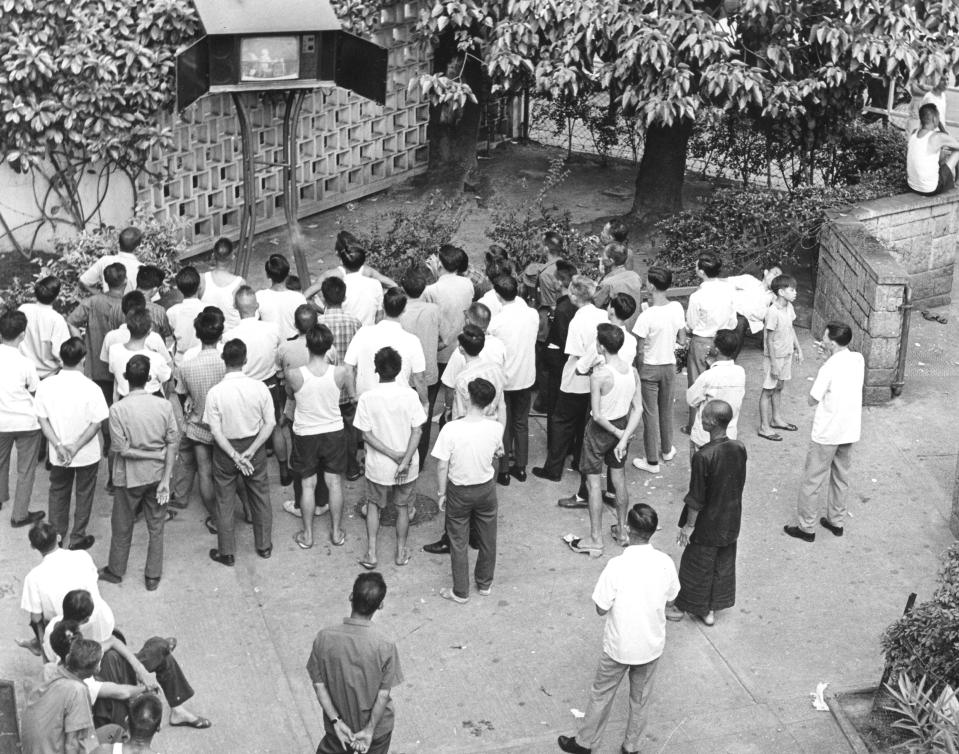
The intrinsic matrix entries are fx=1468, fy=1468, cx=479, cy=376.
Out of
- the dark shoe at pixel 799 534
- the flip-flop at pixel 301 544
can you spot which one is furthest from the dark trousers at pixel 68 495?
the dark shoe at pixel 799 534

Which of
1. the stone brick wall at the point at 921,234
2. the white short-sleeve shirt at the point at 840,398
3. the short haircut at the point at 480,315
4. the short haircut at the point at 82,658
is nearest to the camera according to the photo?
the short haircut at the point at 82,658

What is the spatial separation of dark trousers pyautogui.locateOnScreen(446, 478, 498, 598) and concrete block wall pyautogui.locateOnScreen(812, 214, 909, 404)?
4.33 metres

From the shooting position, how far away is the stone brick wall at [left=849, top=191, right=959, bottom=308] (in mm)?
13344

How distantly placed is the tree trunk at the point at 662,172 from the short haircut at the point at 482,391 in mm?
7091

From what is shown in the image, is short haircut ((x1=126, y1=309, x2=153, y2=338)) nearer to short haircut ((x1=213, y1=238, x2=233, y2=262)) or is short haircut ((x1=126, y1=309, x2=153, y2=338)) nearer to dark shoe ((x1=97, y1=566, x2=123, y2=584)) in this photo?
short haircut ((x1=213, y1=238, x2=233, y2=262))

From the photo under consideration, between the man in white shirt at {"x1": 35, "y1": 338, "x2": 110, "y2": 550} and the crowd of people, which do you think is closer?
the crowd of people

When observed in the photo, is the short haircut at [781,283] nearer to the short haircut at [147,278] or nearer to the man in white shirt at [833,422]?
the man in white shirt at [833,422]

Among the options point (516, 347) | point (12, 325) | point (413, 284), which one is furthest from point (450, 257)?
point (12, 325)

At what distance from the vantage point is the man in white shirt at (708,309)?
434 inches

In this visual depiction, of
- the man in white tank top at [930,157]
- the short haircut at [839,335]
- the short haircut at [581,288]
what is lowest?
A: the short haircut at [839,335]

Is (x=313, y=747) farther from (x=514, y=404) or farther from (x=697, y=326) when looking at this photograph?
(x=697, y=326)

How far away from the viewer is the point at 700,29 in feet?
43.2

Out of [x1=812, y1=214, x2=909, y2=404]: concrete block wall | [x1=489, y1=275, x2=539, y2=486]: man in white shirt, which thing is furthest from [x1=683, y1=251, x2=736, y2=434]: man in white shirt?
[x1=812, y1=214, x2=909, y2=404]: concrete block wall

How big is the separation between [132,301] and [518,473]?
120 inches
